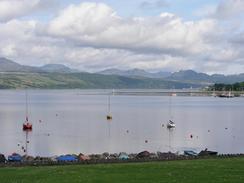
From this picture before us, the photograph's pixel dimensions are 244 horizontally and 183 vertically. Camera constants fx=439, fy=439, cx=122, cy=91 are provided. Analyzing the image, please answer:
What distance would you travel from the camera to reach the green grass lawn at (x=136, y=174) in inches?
899

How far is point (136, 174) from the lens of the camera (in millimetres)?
24891

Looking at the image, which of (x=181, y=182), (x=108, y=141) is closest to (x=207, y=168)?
(x=181, y=182)

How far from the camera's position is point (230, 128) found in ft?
330

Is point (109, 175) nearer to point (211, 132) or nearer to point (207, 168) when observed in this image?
point (207, 168)

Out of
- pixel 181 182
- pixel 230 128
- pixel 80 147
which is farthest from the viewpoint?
pixel 230 128

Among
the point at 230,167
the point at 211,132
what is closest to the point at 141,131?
the point at 211,132

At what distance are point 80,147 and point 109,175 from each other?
43773 mm

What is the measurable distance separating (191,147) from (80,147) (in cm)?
1749

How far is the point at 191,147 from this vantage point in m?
69.4

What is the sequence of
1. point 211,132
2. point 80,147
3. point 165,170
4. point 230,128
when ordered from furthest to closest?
point 230,128 → point 211,132 → point 80,147 → point 165,170

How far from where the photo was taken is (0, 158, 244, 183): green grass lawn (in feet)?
74.9

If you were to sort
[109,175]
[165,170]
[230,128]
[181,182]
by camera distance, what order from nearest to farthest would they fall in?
[181,182] → [109,175] → [165,170] → [230,128]

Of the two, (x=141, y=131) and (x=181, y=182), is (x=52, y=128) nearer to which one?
(x=141, y=131)

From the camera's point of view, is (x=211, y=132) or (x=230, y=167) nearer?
(x=230, y=167)
